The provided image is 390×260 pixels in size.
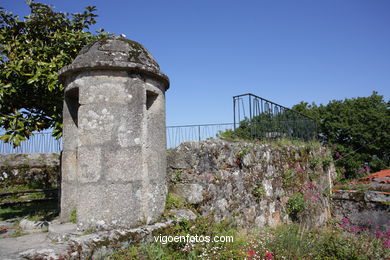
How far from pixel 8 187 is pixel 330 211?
10345mm

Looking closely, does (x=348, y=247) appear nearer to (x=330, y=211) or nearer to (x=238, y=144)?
(x=238, y=144)

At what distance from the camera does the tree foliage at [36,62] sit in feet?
15.1

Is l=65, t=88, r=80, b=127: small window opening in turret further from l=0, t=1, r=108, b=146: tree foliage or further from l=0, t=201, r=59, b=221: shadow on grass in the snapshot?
l=0, t=201, r=59, b=221: shadow on grass

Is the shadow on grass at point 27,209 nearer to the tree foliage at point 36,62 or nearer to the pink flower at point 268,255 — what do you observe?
the tree foliage at point 36,62

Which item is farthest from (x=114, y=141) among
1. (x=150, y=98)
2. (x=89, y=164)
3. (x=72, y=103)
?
(x=72, y=103)

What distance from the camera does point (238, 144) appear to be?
559 centimetres

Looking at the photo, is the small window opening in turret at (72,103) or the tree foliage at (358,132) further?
the tree foliage at (358,132)

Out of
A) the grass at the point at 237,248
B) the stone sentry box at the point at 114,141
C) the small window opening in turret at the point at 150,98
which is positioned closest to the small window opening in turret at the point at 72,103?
the stone sentry box at the point at 114,141

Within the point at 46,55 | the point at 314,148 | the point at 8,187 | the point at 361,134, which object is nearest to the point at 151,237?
the point at 46,55

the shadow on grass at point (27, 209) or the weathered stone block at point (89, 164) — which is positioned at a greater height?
the weathered stone block at point (89, 164)

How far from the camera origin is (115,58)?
3.63m

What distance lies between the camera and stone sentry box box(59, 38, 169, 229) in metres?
3.40

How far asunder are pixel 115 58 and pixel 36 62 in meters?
2.12

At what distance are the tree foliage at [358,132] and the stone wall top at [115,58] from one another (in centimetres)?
1626
